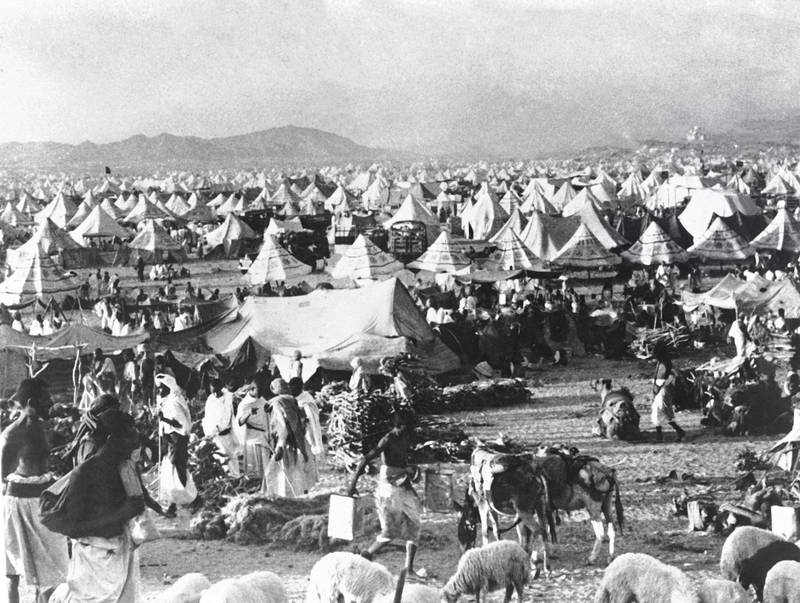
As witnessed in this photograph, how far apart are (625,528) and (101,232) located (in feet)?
96.2

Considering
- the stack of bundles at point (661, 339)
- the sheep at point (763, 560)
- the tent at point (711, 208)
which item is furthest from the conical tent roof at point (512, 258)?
the sheep at point (763, 560)

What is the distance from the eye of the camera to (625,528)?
29.6 feet

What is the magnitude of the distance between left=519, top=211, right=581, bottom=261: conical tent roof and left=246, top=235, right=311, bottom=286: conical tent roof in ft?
23.1

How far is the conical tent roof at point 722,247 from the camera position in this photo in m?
23.5

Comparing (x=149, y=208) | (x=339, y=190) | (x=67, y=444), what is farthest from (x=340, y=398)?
(x=339, y=190)

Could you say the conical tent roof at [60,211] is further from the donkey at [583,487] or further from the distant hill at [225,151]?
the distant hill at [225,151]

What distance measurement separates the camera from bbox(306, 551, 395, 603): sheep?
6438 millimetres

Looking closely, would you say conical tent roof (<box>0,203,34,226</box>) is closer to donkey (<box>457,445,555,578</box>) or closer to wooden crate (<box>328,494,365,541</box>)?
wooden crate (<box>328,494,365,541</box>)

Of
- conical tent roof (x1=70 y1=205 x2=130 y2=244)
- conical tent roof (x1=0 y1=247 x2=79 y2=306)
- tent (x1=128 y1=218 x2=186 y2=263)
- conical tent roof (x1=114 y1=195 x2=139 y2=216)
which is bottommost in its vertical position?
conical tent roof (x1=0 y1=247 x2=79 y2=306)

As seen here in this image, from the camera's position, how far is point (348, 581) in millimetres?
6480

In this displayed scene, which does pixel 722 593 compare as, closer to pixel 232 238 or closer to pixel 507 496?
pixel 507 496

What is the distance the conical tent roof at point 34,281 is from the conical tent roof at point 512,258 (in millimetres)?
10046

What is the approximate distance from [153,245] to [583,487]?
2603cm

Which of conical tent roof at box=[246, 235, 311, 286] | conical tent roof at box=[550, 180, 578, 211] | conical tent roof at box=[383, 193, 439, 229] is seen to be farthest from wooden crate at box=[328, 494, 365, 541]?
conical tent roof at box=[550, 180, 578, 211]
